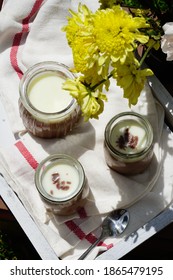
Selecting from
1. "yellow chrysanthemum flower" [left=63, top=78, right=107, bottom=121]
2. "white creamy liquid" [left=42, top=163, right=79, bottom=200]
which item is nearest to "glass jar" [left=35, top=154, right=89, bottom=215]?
"white creamy liquid" [left=42, top=163, right=79, bottom=200]

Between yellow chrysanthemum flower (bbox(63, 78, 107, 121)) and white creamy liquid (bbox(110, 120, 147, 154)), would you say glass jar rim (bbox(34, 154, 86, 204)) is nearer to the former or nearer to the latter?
white creamy liquid (bbox(110, 120, 147, 154))

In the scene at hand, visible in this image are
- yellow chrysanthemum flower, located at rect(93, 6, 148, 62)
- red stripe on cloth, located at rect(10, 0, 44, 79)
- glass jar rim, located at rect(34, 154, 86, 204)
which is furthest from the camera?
red stripe on cloth, located at rect(10, 0, 44, 79)

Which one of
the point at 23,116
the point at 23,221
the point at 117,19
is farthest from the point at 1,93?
the point at 117,19

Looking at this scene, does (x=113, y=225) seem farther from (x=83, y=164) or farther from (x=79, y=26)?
(x=79, y=26)

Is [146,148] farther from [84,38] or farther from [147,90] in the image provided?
[84,38]

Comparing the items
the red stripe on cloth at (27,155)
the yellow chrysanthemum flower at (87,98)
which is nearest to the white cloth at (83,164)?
the red stripe on cloth at (27,155)
